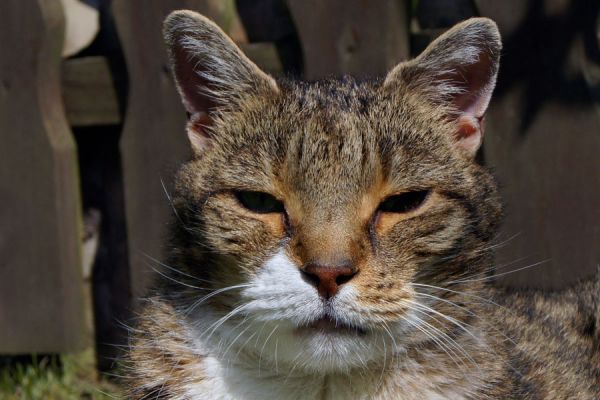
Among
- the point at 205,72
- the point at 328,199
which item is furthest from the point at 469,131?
the point at 205,72

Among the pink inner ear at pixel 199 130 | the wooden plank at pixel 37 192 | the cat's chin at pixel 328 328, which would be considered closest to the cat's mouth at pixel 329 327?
the cat's chin at pixel 328 328

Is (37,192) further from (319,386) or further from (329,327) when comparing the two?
(329,327)

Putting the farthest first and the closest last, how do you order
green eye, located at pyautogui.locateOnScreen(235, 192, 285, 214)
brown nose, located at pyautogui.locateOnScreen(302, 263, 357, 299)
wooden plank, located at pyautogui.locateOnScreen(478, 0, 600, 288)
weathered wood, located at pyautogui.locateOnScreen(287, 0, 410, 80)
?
1. weathered wood, located at pyautogui.locateOnScreen(287, 0, 410, 80)
2. wooden plank, located at pyautogui.locateOnScreen(478, 0, 600, 288)
3. green eye, located at pyautogui.locateOnScreen(235, 192, 285, 214)
4. brown nose, located at pyautogui.locateOnScreen(302, 263, 357, 299)

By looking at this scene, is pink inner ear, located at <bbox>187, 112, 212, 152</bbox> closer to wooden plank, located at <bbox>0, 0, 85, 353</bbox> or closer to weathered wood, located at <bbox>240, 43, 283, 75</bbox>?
weathered wood, located at <bbox>240, 43, 283, 75</bbox>

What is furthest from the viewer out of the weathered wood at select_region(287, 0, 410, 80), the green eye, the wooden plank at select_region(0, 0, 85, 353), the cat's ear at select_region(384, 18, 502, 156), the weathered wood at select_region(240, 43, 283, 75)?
the wooden plank at select_region(0, 0, 85, 353)

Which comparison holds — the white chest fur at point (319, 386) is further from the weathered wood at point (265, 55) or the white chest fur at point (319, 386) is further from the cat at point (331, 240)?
the weathered wood at point (265, 55)

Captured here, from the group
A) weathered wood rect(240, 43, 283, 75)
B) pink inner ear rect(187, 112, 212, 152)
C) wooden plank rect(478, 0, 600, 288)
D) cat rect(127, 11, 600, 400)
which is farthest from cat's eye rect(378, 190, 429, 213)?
weathered wood rect(240, 43, 283, 75)

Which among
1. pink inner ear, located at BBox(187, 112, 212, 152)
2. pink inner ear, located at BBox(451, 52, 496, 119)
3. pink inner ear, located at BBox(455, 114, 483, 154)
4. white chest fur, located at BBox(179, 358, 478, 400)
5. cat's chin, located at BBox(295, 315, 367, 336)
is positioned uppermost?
pink inner ear, located at BBox(451, 52, 496, 119)
